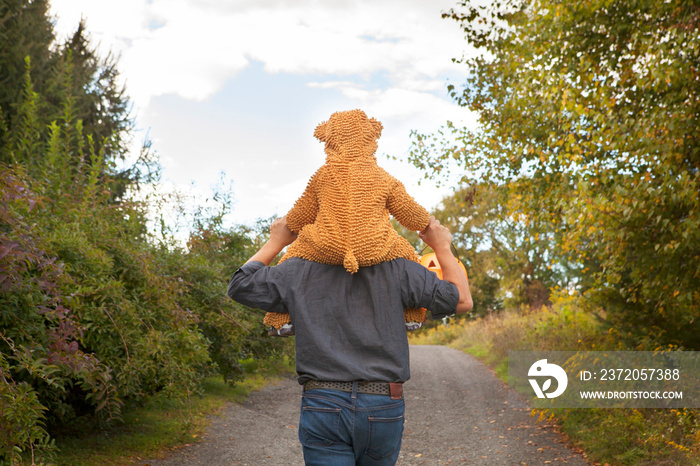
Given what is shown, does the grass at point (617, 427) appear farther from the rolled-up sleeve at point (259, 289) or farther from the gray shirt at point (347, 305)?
the rolled-up sleeve at point (259, 289)

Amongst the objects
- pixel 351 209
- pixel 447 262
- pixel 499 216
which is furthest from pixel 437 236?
pixel 499 216

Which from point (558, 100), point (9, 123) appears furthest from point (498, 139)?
point (9, 123)

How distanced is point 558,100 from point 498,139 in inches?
84.7

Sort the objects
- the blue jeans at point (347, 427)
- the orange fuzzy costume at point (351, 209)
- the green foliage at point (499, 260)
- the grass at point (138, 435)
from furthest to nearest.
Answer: the green foliage at point (499, 260)
the grass at point (138, 435)
the orange fuzzy costume at point (351, 209)
the blue jeans at point (347, 427)

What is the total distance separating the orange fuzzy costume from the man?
0.07m

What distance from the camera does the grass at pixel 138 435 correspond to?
5.40 metres

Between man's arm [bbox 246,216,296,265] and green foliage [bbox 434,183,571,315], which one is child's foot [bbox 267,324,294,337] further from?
green foliage [bbox 434,183,571,315]

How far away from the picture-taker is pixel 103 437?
5902 millimetres

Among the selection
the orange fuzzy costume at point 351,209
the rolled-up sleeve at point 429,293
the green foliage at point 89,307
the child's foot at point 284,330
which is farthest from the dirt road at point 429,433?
the rolled-up sleeve at point 429,293

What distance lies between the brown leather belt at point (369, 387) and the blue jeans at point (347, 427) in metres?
0.01

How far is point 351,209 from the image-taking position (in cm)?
Result: 222

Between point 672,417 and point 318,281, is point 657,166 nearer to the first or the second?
point 672,417

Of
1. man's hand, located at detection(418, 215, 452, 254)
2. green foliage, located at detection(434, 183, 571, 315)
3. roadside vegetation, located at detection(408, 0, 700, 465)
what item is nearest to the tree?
roadside vegetation, located at detection(408, 0, 700, 465)

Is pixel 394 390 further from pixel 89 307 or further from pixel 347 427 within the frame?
pixel 89 307
